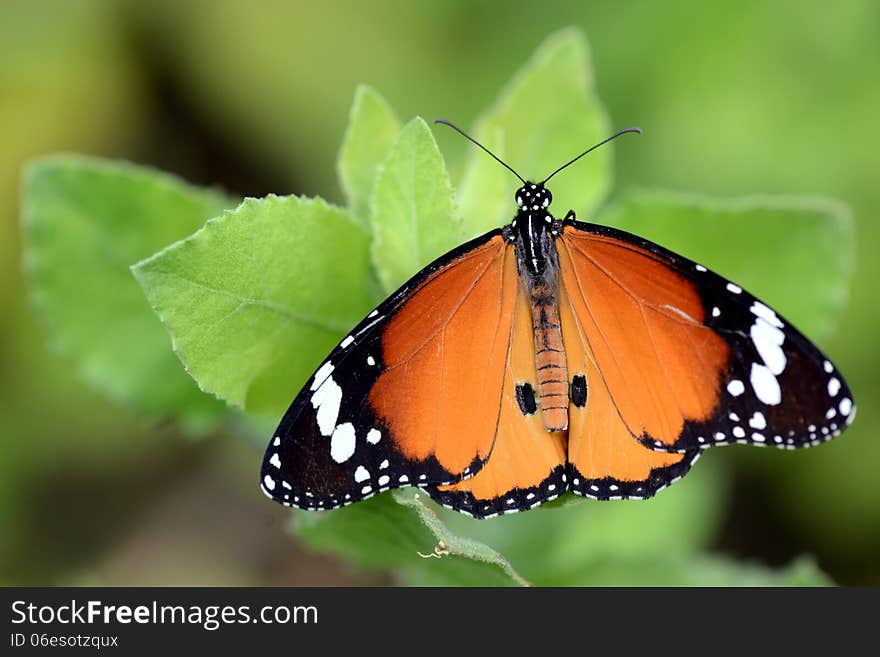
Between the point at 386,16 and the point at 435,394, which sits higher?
the point at 386,16

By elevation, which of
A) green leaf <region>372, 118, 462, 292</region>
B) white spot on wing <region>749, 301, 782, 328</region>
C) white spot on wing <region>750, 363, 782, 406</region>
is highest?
green leaf <region>372, 118, 462, 292</region>

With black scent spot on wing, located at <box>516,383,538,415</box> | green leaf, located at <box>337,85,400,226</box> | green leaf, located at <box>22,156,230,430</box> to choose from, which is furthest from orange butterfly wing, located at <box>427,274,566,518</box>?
green leaf, located at <box>22,156,230,430</box>

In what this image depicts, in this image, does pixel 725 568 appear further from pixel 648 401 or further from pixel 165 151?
pixel 165 151

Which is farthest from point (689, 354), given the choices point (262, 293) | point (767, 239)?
point (262, 293)

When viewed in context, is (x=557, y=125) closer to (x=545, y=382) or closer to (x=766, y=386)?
(x=545, y=382)

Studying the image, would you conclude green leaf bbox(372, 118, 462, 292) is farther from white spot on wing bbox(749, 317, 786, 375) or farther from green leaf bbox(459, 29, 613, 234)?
white spot on wing bbox(749, 317, 786, 375)
